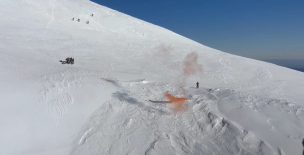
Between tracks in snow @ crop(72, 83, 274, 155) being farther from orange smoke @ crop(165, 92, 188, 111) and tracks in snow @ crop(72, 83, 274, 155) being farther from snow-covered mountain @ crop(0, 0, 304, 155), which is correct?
orange smoke @ crop(165, 92, 188, 111)

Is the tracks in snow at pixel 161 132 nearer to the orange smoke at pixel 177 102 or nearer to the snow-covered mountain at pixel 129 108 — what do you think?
the snow-covered mountain at pixel 129 108

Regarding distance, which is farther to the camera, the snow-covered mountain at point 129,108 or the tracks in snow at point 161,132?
the snow-covered mountain at point 129,108

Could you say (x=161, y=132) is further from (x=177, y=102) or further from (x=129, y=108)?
(x=177, y=102)

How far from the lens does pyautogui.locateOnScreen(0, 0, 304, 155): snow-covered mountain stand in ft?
42.9

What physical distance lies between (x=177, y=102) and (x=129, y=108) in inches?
105

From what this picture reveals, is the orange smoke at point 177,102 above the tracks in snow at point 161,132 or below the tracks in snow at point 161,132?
above

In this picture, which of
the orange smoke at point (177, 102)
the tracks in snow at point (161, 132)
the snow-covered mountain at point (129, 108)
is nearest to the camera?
the tracks in snow at point (161, 132)

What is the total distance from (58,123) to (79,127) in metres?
1.00

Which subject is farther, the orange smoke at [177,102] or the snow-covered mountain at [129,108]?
the orange smoke at [177,102]

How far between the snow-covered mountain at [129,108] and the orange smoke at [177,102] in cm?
28

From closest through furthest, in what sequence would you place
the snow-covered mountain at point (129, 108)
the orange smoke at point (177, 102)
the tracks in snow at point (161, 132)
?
the tracks in snow at point (161, 132) → the snow-covered mountain at point (129, 108) → the orange smoke at point (177, 102)

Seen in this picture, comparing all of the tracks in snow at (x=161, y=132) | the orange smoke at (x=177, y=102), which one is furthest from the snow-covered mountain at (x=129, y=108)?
the orange smoke at (x=177, y=102)

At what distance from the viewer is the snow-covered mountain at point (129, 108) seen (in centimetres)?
1308

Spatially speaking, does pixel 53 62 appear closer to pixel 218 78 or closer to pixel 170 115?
pixel 170 115
